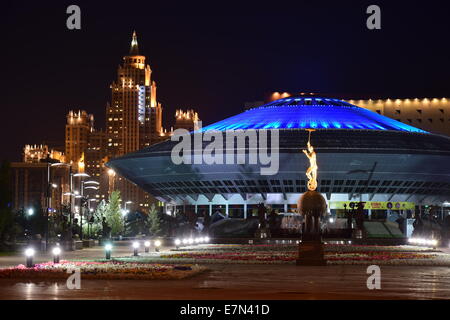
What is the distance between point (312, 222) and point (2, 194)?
31664 millimetres

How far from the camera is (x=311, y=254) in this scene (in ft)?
122

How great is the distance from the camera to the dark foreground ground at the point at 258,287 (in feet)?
71.9

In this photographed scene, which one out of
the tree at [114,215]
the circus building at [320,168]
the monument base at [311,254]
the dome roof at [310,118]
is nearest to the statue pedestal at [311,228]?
the monument base at [311,254]

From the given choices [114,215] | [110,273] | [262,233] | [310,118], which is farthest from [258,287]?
[310,118]

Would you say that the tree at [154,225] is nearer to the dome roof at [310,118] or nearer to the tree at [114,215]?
the tree at [114,215]

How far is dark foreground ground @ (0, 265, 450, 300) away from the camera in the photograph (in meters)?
21.9

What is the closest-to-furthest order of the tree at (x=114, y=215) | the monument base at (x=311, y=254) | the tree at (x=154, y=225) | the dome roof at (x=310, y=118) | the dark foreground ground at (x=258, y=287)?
the dark foreground ground at (x=258, y=287) → the monument base at (x=311, y=254) → the tree at (x=114, y=215) → the tree at (x=154, y=225) → the dome roof at (x=310, y=118)

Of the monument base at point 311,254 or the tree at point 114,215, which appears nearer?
the monument base at point 311,254

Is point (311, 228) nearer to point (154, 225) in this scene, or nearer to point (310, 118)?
point (154, 225)

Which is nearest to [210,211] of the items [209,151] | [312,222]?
[209,151]

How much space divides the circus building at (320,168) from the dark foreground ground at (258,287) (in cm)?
7669

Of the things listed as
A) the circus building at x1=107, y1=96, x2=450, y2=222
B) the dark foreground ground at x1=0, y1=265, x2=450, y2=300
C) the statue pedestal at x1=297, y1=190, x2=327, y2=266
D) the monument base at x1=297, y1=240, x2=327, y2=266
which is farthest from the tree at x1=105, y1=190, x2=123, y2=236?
the dark foreground ground at x1=0, y1=265, x2=450, y2=300
